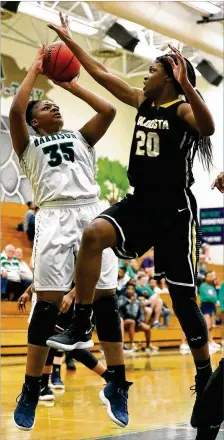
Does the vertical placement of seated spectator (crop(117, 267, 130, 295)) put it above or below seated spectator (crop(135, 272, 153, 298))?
above

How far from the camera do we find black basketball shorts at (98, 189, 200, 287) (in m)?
4.59

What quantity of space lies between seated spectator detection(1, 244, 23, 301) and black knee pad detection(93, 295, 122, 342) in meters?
8.63

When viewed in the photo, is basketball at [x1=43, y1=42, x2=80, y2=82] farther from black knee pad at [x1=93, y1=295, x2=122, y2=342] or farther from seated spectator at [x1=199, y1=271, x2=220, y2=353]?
seated spectator at [x1=199, y1=271, x2=220, y2=353]

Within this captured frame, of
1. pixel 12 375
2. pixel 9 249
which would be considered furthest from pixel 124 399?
pixel 9 249

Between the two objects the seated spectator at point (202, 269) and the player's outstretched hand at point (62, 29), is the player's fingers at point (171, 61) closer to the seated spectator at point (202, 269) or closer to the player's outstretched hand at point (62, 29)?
the player's outstretched hand at point (62, 29)

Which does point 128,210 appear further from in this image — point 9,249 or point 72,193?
point 9,249

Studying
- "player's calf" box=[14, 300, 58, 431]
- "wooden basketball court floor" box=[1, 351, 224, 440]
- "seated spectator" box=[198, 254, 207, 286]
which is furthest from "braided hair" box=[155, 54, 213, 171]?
"seated spectator" box=[198, 254, 207, 286]

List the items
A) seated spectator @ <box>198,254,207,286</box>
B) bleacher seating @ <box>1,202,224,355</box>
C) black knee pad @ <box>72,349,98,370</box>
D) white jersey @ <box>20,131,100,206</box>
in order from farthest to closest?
seated spectator @ <box>198,254,207,286</box> → bleacher seating @ <box>1,202,224,355</box> → black knee pad @ <box>72,349,98,370</box> → white jersey @ <box>20,131,100,206</box>

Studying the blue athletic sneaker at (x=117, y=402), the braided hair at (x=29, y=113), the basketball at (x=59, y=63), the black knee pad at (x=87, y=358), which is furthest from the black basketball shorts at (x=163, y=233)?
the black knee pad at (x=87, y=358)

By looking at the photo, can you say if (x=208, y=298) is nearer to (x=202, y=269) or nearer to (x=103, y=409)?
(x=202, y=269)

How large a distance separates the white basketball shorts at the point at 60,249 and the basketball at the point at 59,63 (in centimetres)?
83

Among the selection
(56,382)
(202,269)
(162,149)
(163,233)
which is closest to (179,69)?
(162,149)

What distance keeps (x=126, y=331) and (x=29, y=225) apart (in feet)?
10.1

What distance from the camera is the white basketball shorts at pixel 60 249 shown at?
4.98m
